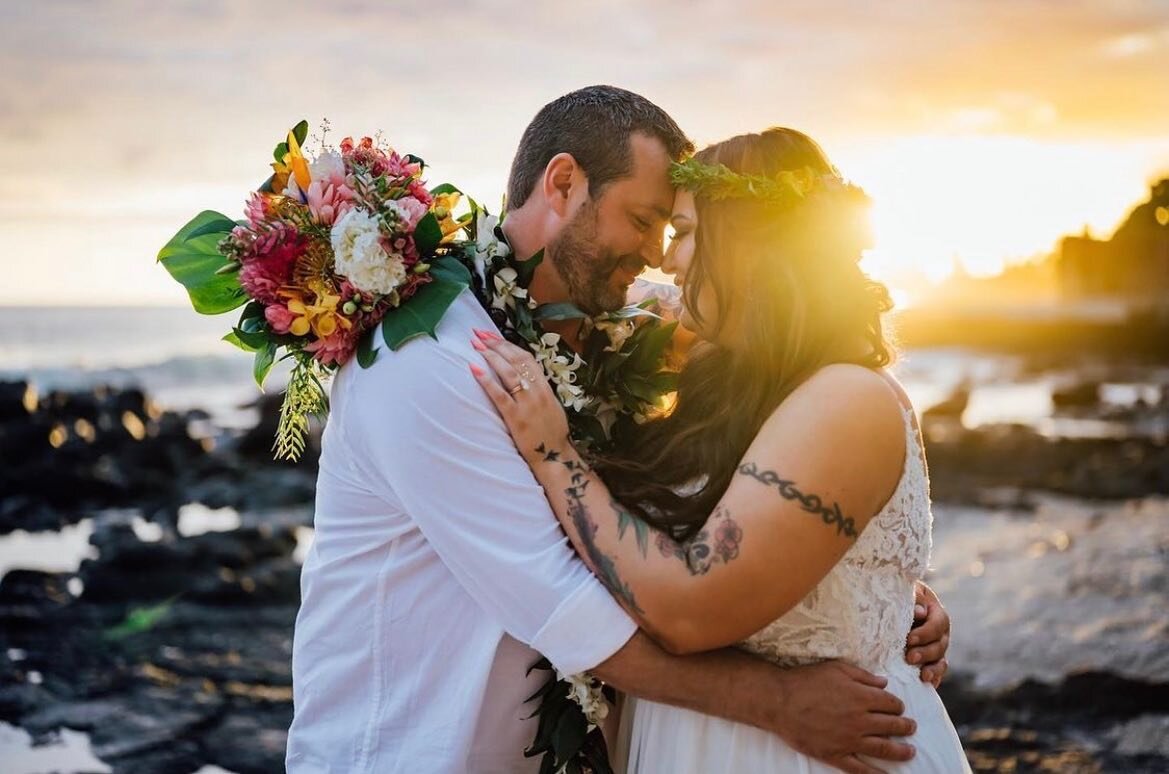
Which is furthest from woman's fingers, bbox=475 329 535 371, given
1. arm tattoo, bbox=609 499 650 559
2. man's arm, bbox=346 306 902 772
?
arm tattoo, bbox=609 499 650 559

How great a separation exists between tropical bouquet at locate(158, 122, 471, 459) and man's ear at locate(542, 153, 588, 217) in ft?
1.56

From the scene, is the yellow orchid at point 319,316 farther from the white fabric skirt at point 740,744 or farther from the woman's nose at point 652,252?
the white fabric skirt at point 740,744

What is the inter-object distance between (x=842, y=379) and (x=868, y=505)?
0.35 m

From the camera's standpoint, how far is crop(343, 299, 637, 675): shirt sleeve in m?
2.90

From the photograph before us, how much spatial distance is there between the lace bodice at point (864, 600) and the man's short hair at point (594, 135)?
1308 mm

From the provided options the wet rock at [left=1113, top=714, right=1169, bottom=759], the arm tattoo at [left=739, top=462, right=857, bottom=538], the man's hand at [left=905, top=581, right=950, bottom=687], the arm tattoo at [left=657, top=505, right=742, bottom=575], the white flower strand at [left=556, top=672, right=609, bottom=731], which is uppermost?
the arm tattoo at [left=739, top=462, right=857, bottom=538]

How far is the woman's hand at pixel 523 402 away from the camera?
302 centimetres

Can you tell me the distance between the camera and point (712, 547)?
2.86 metres

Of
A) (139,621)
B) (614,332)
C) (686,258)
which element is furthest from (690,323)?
(139,621)

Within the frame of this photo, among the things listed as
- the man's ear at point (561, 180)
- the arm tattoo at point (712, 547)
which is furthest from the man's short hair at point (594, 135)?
the arm tattoo at point (712, 547)

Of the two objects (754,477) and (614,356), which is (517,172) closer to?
(614,356)

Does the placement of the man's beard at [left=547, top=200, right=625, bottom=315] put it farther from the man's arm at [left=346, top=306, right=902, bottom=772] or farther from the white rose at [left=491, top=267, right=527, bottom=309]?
the man's arm at [left=346, top=306, right=902, bottom=772]

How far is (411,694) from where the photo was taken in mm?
3137

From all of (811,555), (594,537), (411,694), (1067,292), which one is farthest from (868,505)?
(1067,292)
